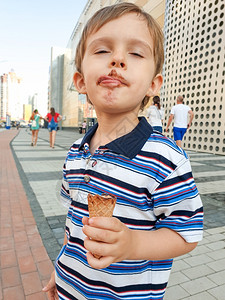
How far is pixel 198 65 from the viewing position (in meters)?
10.9

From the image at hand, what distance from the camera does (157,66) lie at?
1.03 m

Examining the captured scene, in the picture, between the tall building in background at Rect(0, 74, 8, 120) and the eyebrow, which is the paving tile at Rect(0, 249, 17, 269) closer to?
the eyebrow

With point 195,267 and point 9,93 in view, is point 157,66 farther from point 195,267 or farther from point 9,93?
point 9,93

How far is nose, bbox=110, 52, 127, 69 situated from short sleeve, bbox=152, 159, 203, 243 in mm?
422

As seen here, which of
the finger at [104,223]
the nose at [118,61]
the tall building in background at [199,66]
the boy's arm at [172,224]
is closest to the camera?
the finger at [104,223]

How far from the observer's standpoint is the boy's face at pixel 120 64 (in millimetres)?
835

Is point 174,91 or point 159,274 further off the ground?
point 174,91

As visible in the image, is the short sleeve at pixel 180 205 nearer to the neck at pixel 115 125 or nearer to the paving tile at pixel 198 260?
the neck at pixel 115 125

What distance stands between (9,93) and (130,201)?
163916 mm

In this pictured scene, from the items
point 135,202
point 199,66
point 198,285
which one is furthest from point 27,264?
point 199,66

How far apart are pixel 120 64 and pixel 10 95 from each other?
164936 millimetres

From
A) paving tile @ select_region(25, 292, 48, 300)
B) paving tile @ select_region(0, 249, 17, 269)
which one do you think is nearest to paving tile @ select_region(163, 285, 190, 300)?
paving tile @ select_region(25, 292, 48, 300)

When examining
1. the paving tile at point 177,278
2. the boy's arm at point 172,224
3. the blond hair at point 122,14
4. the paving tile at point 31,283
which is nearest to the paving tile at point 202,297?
the paving tile at point 177,278

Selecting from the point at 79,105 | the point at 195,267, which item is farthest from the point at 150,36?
the point at 79,105
